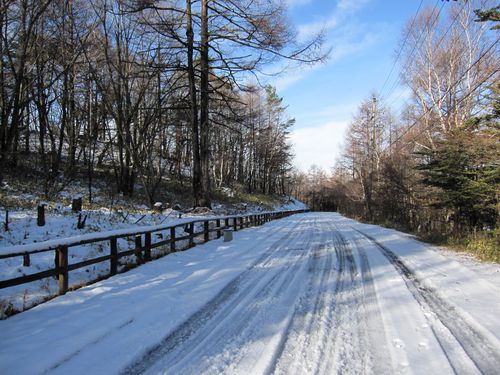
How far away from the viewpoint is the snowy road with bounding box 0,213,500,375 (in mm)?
3377

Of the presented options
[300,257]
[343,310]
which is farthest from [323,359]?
[300,257]

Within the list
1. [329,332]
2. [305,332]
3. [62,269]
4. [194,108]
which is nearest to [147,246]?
[62,269]

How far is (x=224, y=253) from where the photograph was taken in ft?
32.2

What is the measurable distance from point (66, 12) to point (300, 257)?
41.6 ft

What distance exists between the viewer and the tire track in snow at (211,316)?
357cm

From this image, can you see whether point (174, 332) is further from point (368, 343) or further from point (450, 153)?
point (450, 153)

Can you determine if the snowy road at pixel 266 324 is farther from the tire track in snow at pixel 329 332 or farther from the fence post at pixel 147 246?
the fence post at pixel 147 246

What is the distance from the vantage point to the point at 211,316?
15.5 ft

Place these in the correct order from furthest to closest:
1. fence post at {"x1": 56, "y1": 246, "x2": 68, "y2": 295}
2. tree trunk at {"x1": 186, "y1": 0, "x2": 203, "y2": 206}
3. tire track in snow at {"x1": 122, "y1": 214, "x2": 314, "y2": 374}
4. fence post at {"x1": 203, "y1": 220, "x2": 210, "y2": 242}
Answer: tree trunk at {"x1": 186, "y1": 0, "x2": 203, "y2": 206} → fence post at {"x1": 203, "y1": 220, "x2": 210, "y2": 242} → fence post at {"x1": 56, "y1": 246, "x2": 68, "y2": 295} → tire track in snow at {"x1": 122, "y1": 214, "x2": 314, "y2": 374}

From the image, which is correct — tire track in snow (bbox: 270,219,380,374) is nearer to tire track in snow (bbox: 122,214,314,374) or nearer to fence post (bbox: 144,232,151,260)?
tire track in snow (bbox: 122,214,314,374)

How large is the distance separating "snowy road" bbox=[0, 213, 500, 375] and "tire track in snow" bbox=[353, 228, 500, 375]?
0.04ft

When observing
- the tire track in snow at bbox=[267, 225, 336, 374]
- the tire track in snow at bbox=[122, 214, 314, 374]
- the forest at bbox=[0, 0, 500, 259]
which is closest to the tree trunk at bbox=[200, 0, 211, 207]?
the forest at bbox=[0, 0, 500, 259]

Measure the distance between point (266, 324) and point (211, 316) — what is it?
81 cm

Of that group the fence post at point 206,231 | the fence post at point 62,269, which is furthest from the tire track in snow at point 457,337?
the fence post at point 206,231
